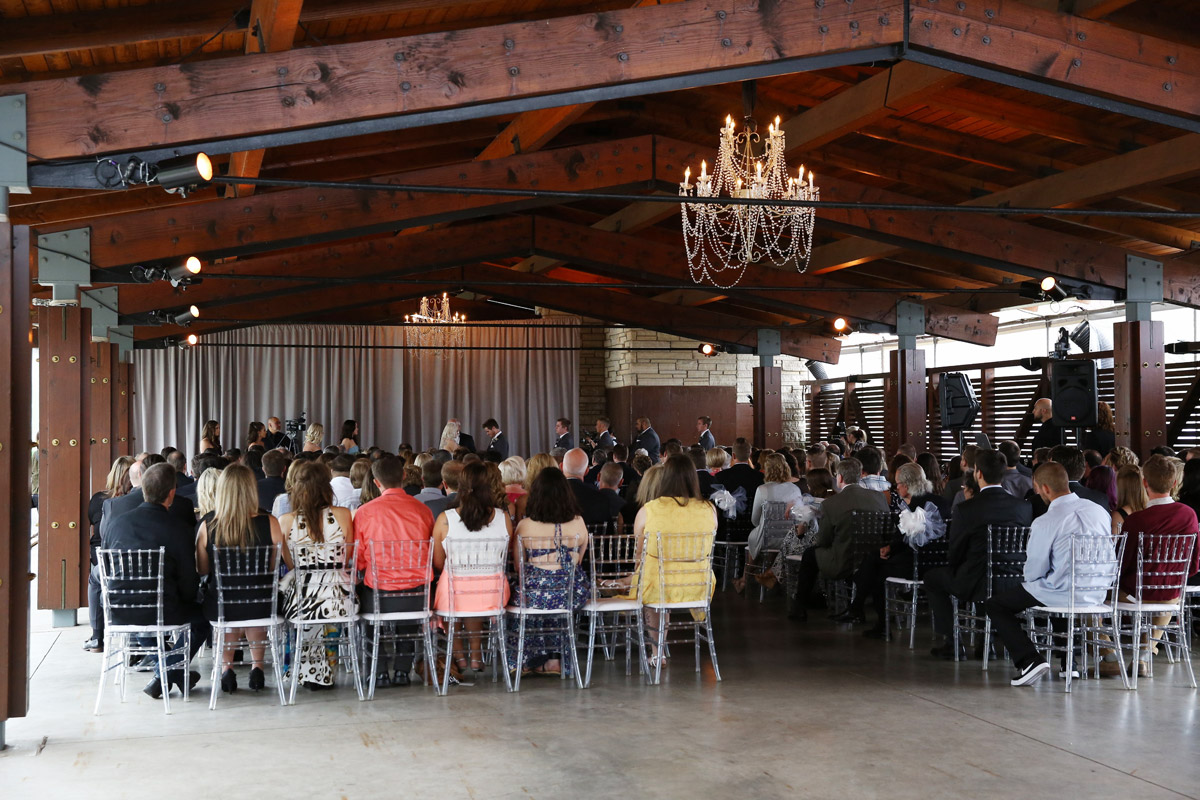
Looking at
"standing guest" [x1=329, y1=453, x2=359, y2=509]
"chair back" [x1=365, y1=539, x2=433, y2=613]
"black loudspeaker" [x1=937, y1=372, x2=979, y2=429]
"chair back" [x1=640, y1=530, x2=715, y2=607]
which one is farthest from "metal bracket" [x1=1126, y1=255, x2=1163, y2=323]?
"chair back" [x1=365, y1=539, x2=433, y2=613]

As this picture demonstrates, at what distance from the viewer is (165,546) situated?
17.7 ft

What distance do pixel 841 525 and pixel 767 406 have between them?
7.83 metres

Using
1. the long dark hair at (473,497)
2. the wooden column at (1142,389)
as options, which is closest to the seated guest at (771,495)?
the wooden column at (1142,389)

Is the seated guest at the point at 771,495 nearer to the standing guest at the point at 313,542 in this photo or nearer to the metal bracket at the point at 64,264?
the standing guest at the point at 313,542

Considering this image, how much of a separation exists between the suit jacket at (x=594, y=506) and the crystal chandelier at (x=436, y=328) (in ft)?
23.5

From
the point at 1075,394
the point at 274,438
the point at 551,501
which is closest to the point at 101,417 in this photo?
the point at 274,438

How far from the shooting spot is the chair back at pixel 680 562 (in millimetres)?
5855

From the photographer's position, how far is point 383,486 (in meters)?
5.73

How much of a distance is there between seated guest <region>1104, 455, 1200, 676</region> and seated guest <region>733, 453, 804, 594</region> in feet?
8.68

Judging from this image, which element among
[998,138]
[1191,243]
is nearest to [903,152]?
[998,138]

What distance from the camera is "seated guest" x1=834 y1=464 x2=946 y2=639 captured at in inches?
262

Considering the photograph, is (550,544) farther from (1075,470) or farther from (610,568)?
(1075,470)

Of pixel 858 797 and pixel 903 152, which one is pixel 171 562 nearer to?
pixel 858 797

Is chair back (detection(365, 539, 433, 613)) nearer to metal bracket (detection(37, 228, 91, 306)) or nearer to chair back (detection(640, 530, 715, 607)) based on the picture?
chair back (detection(640, 530, 715, 607))
